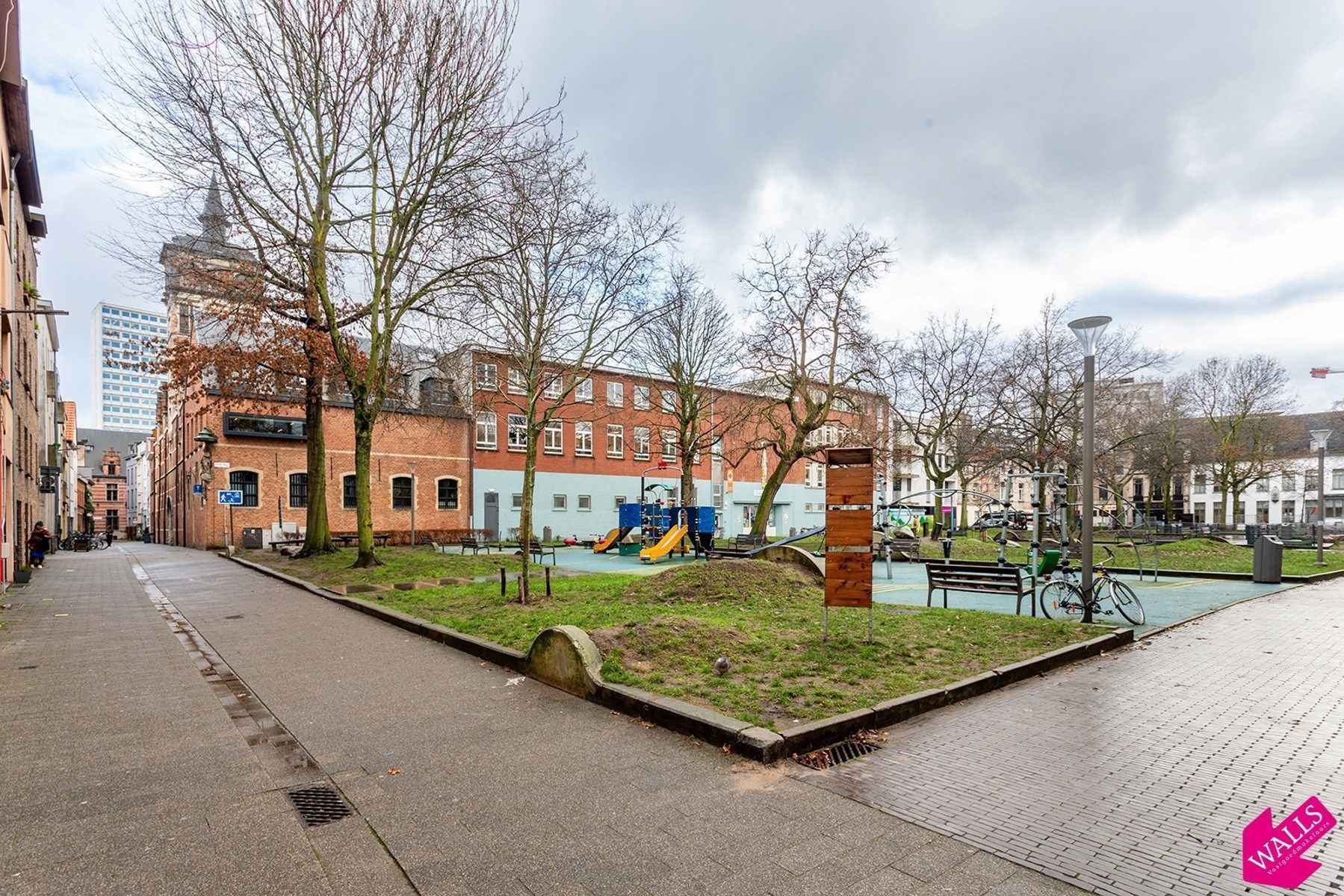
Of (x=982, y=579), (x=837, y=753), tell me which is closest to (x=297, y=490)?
(x=982, y=579)

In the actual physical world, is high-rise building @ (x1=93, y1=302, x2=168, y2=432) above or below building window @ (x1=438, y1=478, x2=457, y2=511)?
above

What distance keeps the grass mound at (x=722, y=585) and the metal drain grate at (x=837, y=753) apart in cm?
590

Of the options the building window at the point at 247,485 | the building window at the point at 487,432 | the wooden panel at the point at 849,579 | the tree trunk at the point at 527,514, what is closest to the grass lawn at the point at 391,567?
the tree trunk at the point at 527,514

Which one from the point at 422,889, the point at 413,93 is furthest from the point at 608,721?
the point at 413,93

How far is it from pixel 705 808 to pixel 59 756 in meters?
4.51

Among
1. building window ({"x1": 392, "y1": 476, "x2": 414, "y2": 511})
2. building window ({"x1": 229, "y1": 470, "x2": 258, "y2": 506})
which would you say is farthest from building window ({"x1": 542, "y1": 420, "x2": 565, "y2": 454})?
building window ({"x1": 229, "y1": 470, "x2": 258, "y2": 506})

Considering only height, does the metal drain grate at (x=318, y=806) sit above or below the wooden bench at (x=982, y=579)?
below

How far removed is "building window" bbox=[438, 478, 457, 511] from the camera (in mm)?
40250

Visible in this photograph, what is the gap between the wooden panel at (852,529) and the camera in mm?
7461

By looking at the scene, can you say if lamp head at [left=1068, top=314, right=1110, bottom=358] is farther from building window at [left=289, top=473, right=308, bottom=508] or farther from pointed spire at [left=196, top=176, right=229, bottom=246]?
building window at [left=289, top=473, right=308, bottom=508]

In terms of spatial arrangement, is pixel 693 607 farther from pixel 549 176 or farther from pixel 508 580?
pixel 549 176

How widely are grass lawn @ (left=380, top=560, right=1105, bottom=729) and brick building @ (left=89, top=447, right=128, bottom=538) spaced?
114 meters

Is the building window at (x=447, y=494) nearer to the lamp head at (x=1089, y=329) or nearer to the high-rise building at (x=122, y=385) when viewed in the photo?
the lamp head at (x=1089, y=329)

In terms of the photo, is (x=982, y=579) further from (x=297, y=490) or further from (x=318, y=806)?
(x=297, y=490)
